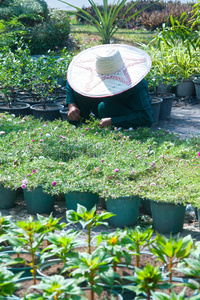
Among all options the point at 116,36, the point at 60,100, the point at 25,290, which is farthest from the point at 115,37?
the point at 25,290

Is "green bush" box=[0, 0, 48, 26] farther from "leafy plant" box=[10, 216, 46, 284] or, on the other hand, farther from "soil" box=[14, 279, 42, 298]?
"soil" box=[14, 279, 42, 298]

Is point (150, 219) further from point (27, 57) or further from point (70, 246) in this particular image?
point (27, 57)

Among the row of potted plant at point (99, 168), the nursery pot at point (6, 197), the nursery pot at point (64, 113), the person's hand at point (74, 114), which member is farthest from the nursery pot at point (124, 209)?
the nursery pot at point (64, 113)

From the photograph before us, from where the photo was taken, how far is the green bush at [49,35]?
10.1 meters

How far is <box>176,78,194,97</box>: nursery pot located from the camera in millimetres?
7207

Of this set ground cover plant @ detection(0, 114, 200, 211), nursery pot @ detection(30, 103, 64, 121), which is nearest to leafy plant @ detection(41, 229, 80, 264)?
ground cover plant @ detection(0, 114, 200, 211)

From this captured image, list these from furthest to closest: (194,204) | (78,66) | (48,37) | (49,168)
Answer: (48,37) → (78,66) → (49,168) → (194,204)

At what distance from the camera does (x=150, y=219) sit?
330 centimetres

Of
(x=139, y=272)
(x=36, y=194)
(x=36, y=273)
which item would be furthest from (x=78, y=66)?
(x=139, y=272)

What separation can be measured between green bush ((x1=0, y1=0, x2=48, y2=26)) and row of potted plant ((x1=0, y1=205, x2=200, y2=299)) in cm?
897

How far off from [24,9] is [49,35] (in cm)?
116

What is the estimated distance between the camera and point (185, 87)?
7238 millimetres

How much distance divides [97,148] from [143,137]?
704 mm

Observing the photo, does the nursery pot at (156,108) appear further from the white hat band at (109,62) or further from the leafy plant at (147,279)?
A: the leafy plant at (147,279)
